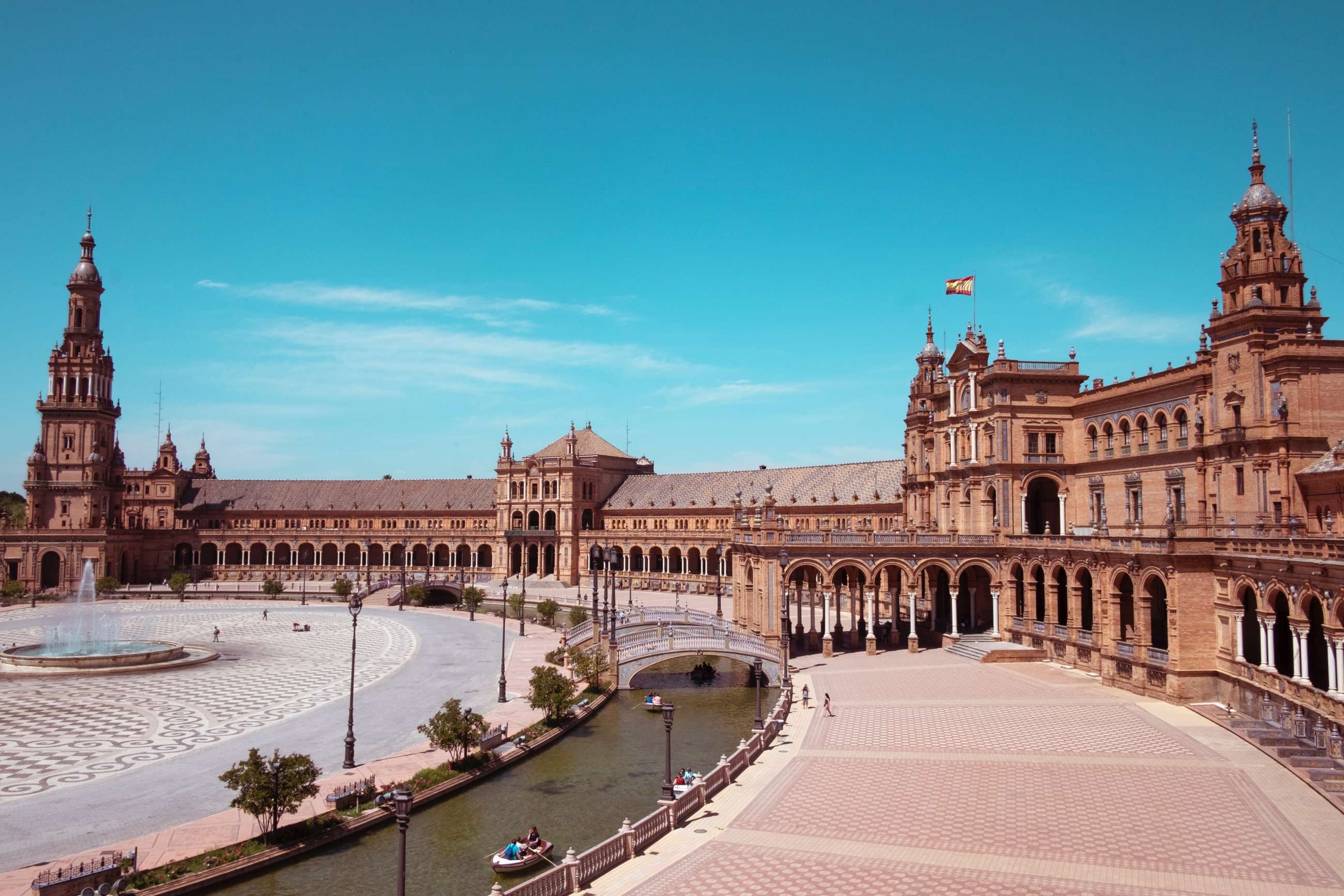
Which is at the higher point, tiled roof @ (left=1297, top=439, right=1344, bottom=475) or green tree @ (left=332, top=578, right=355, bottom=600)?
tiled roof @ (left=1297, top=439, right=1344, bottom=475)

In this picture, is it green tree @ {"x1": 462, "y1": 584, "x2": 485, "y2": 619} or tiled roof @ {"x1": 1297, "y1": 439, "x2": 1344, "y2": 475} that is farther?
green tree @ {"x1": 462, "y1": 584, "x2": 485, "y2": 619}

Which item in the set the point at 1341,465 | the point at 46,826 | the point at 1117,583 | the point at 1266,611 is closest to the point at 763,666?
the point at 1117,583

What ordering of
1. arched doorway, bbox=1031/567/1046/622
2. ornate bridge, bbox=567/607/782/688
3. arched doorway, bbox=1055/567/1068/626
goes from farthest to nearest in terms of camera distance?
arched doorway, bbox=1031/567/1046/622
arched doorway, bbox=1055/567/1068/626
ornate bridge, bbox=567/607/782/688

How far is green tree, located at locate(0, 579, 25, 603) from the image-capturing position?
98.7 m

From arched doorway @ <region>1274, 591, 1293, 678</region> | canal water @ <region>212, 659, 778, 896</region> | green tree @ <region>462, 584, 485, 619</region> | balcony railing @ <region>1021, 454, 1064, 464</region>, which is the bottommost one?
canal water @ <region>212, 659, 778, 896</region>

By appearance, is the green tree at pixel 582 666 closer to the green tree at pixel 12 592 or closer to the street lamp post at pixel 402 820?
the street lamp post at pixel 402 820

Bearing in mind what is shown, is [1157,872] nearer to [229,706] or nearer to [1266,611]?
[1266,611]

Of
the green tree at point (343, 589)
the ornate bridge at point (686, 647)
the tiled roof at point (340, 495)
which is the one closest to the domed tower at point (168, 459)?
the tiled roof at point (340, 495)

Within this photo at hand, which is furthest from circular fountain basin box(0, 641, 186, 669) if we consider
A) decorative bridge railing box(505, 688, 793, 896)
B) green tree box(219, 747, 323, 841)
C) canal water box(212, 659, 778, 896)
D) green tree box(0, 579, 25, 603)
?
green tree box(0, 579, 25, 603)

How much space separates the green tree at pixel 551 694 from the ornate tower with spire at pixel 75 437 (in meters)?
91.0

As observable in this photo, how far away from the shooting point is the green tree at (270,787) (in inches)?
1070

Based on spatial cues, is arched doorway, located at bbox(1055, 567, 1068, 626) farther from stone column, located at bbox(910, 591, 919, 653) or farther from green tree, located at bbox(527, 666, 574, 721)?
green tree, located at bbox(527, 666, 574, 721)

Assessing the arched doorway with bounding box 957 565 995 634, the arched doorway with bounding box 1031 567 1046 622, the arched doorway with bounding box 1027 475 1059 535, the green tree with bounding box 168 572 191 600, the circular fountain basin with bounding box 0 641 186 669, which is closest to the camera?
the arched doorway with bounding box 1031 567 1046 622

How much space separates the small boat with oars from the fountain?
4048 centimetres
